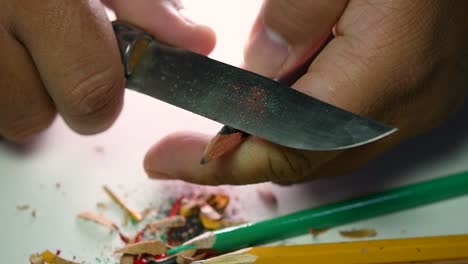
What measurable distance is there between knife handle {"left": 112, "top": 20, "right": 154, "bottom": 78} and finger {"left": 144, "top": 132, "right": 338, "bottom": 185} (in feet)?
0.37

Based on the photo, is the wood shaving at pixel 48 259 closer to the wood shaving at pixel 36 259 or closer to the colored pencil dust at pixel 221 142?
the wood shaving at pixel 36 259

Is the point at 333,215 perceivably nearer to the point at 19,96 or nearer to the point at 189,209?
the point at 189,209

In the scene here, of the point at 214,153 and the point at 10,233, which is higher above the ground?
the point at 214,153

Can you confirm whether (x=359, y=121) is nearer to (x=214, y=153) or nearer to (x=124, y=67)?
(x=214, y=153)

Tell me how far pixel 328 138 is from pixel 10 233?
0.47 meters

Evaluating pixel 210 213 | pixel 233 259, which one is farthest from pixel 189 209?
pixel 233 259

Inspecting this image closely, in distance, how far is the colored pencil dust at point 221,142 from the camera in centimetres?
72

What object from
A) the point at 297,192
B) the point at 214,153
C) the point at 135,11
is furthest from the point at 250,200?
the point at 135,11

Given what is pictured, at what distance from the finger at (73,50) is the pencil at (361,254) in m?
0.26

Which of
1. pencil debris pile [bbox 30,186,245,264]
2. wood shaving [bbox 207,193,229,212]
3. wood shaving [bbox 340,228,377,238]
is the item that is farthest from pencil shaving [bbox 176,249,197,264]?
wood shaving [bbox 340,228,377,238]

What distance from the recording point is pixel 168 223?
2.85ft

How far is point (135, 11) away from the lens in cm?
86

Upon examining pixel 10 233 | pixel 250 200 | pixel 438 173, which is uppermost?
pixel 438 173

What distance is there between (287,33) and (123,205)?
34 centimetres
